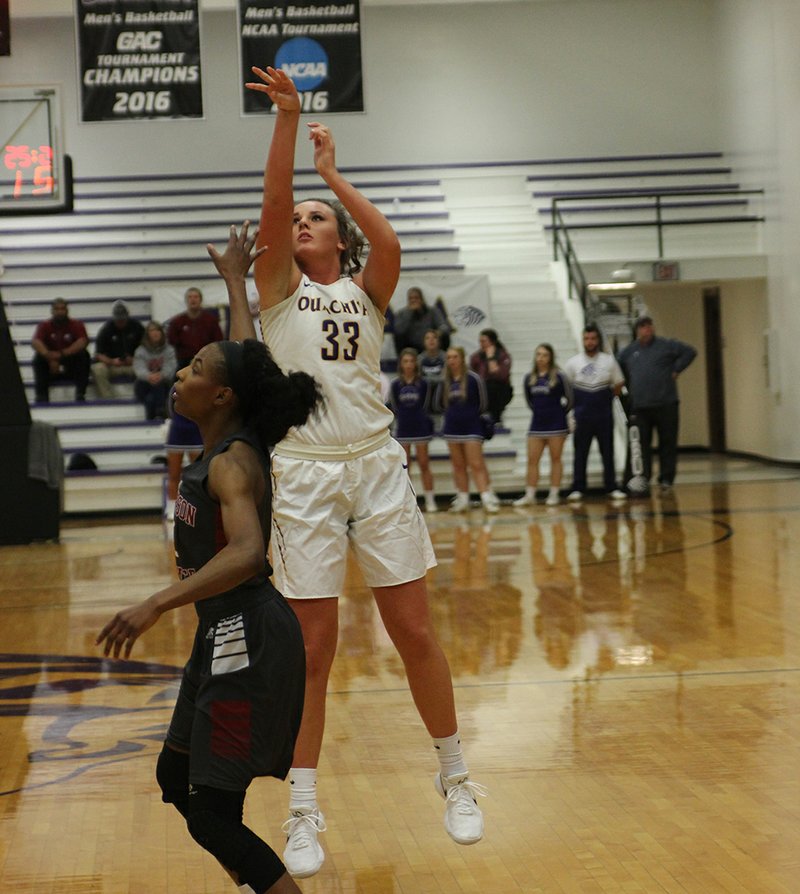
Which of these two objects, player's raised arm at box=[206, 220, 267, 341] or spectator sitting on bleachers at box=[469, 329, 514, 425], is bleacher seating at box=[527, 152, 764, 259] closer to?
spectator sitting on bleachers at box=[469, 329, 514, 425]

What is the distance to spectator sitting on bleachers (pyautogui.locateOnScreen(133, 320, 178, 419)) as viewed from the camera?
48.5ft

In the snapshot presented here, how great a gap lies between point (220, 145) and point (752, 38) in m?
7.67

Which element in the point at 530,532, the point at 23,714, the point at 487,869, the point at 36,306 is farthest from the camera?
the point at 36,306

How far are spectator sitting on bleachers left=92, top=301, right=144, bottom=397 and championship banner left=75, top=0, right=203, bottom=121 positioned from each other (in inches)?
179

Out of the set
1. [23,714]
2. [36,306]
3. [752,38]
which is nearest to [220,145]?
[36,306]

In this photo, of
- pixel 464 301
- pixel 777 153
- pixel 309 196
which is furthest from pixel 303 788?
pixel 309 196

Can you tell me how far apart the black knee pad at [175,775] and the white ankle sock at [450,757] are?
3.08 ft

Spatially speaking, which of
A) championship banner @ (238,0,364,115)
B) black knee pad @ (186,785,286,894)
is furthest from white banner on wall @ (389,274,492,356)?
black knee pad @ (186,785,286,894)

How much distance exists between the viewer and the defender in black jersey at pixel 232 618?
8.32 feet

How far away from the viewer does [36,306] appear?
17453mm

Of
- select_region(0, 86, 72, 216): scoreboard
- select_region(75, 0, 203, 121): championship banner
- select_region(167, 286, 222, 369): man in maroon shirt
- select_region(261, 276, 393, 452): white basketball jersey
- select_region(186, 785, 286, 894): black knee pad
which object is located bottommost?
select_region(186, 785, 286, 894): black knee pad

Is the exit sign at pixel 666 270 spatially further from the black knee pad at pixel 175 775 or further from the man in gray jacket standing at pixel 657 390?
the black knee pad at pixel 175 775

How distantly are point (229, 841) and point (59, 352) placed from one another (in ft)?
43.0

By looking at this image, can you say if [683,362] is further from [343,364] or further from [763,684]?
[343,364]
